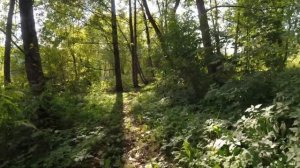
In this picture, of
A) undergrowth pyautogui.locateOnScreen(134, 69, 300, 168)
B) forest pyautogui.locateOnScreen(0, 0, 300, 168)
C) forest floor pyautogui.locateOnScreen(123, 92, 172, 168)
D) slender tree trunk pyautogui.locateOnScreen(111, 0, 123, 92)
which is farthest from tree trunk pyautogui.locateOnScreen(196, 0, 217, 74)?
slender tree trunk pyautogui.locateOnScreen(111, 0, 123, 92)

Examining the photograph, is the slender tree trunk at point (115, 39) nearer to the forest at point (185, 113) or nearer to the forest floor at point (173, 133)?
the forest at point (185, 113)

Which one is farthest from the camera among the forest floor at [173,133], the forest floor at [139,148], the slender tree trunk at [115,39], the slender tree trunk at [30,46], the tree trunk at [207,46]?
the slender tree trunk at [115,39]

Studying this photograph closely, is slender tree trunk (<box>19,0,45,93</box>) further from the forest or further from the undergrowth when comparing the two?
the undergrowth

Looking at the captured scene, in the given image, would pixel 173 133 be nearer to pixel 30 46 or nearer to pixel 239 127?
pixel 239 127

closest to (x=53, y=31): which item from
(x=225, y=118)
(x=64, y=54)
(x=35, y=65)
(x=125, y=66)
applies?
(x=64, y=54)

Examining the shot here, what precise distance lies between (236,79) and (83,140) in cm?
381

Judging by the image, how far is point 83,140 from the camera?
259 inches

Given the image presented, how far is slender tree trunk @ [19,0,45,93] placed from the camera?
325 inches

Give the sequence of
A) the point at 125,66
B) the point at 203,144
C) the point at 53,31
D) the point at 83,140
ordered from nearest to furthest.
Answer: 1. the point at 203,144
2. the point at 83,140
3. the point at 53,31
4. the point at 125,66

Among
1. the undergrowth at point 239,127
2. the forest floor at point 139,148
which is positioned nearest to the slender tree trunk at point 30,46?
the forest floor at point 139,148

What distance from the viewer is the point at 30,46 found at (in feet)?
27.2

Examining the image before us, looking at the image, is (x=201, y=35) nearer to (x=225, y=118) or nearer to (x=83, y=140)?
(x=225, y=118)

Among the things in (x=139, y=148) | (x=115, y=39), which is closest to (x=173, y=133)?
(x=139, y=148)

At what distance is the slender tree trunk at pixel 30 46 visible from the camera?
8250 mm
